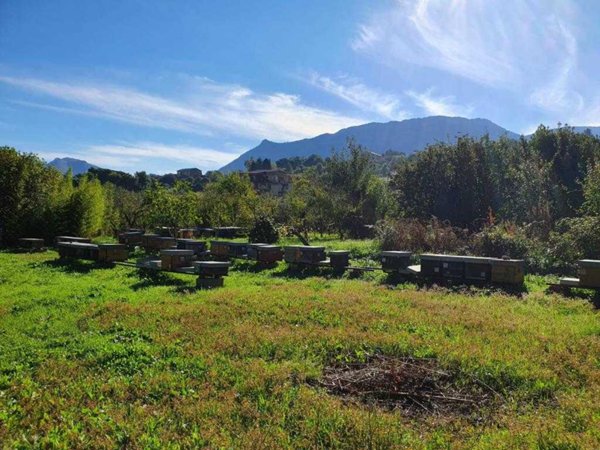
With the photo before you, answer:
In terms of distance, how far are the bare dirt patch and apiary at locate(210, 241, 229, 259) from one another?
13.9 m

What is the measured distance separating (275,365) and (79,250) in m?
16.5

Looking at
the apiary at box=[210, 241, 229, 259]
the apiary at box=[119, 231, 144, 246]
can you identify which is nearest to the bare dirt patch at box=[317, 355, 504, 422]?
the apiary at box=[210, 241, 229, 259]

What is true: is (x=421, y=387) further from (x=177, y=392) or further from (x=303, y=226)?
(x=303, y=226)

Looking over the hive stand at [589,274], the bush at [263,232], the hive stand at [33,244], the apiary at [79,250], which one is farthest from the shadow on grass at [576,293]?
the hive stand at [33,244]

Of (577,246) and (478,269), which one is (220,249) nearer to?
(478,269)

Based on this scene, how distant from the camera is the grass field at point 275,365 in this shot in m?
5.09

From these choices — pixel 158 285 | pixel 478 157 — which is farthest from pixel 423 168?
pixel 158 285

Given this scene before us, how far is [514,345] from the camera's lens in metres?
7.94

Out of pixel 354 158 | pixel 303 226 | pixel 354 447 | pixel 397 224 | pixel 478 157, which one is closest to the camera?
pixel 354 447

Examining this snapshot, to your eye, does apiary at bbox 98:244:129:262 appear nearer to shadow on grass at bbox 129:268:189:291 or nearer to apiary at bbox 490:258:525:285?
shadow on grass at bbox 129:268:189:291

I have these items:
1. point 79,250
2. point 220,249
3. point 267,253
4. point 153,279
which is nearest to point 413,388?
point 153,279

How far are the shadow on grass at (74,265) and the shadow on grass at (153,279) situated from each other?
7.78 feet

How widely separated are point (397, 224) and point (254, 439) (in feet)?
58.7

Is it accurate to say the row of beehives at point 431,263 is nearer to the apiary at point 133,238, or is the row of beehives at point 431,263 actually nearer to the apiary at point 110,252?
the apiary at point 110,252
